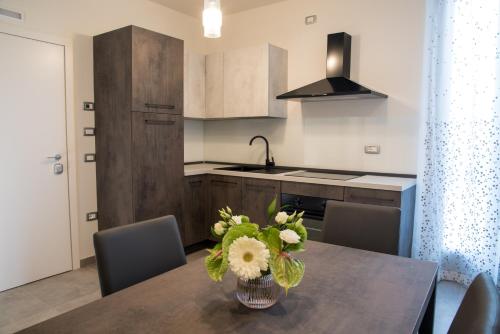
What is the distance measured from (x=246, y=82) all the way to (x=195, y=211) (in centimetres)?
145

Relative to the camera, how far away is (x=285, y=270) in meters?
1.02

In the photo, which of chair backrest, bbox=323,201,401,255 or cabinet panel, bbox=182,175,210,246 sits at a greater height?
chair backrest, bbox=323,201,401,255

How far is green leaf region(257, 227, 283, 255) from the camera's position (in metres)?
1.04

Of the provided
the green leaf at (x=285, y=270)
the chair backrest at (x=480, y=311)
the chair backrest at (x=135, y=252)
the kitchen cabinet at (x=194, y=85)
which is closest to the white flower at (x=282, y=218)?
the green leaf at (x=285, y=270)

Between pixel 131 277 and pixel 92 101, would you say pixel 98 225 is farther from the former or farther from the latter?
pixel 131 277

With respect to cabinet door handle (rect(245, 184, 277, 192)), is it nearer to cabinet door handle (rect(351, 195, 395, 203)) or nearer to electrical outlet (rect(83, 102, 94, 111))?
cabinet door handle (rect(351, 195, 395, 203))

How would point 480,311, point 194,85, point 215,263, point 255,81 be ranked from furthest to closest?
1. point 194,85
2. point 255,81
3. point 215,263
4. point 480,311

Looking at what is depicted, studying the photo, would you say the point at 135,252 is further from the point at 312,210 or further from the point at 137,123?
the point at 312,210

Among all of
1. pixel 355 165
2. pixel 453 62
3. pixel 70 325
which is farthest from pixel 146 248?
pixel 453 62

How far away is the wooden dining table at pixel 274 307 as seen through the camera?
961 millimetres

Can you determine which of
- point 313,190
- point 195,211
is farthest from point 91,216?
point 313,190

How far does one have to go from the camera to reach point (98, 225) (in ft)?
11.2

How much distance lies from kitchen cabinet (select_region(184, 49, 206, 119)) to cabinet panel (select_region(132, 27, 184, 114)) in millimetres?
372

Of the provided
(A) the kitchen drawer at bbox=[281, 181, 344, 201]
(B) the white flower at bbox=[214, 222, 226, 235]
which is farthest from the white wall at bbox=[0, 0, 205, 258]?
(B) the white flower at bbox=[214, 222, 226, 235]
